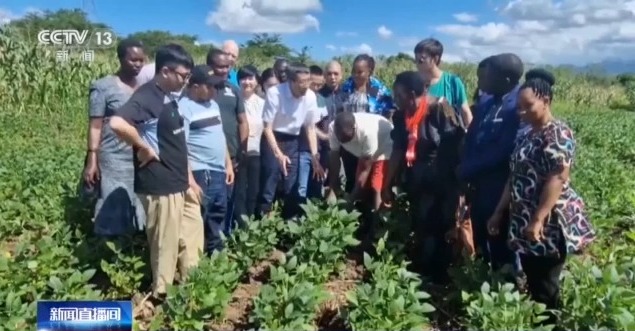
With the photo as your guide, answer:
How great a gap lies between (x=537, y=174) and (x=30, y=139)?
381 inches

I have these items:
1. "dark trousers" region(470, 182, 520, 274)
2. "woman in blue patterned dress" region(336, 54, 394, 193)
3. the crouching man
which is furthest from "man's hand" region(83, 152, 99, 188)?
"dark trousers" region(470, 182, 520, 274)

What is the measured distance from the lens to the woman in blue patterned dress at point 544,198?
356cm

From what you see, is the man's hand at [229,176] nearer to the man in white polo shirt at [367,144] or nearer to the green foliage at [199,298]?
the man in white polo shirt at [367,144]

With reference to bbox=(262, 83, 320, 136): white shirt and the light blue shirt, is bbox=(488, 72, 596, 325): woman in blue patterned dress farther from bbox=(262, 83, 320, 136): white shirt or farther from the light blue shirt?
bbox=(262, 83, 320, 136): white shirt

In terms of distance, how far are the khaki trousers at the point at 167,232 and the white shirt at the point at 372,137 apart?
55.9 inches

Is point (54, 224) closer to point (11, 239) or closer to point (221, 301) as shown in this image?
point (11, 239)

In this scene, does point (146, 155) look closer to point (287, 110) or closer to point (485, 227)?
point (287, 110)

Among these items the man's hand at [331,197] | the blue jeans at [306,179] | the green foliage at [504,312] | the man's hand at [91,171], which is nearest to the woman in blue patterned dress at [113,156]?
the man's hand at [91,171]

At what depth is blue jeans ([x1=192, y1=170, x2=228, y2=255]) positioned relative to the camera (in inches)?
189

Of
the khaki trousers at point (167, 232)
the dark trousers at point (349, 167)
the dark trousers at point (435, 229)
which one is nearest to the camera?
the khaki trousers at point (167, 232)

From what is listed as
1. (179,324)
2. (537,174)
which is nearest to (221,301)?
(179,324)

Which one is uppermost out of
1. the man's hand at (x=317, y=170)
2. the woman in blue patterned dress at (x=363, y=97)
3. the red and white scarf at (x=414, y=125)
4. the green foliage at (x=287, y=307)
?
the woman in blue patterned dress at (x=363, y=97)

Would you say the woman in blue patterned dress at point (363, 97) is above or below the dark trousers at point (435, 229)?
above

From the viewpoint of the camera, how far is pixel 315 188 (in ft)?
20.5
